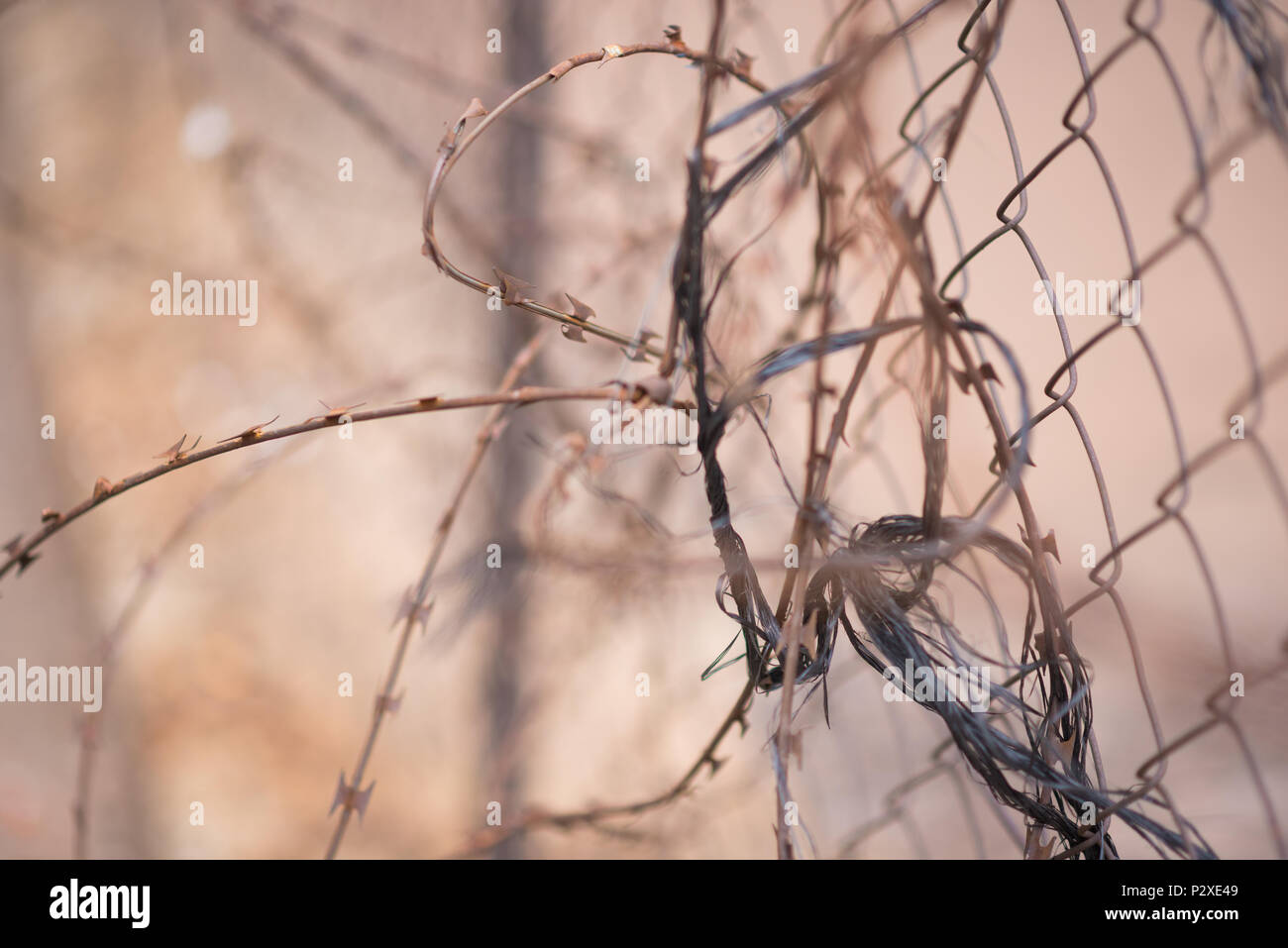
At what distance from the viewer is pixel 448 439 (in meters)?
0.93

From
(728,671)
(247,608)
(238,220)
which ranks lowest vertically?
(728,671)

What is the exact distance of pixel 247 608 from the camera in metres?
0.91

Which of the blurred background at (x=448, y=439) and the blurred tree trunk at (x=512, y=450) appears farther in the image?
the blurred tree trunk at (x=512, y=450)

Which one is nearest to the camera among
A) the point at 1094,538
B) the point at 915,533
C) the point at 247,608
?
the point at 915,533

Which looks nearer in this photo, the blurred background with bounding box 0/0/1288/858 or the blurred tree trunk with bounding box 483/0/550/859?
the blurred background with bounding box 0/0/1288/858

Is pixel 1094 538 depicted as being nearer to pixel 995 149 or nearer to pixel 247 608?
pixel 995 149

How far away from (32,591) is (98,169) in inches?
19.2

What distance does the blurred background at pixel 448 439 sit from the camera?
766 mm

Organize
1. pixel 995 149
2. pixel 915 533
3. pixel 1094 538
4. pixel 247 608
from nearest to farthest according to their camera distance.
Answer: pixel 915 533
pixel 995 149
pixel 1094 538
pixel 247 608

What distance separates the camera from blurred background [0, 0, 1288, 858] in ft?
2.51
